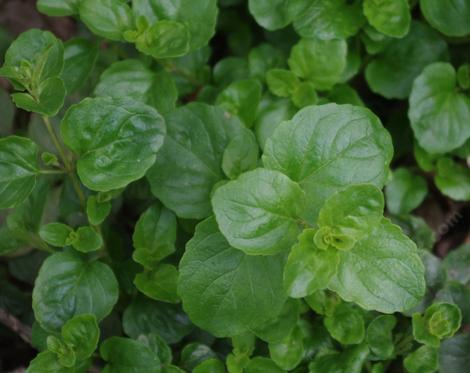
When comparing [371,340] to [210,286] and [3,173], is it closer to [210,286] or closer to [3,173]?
[210,286]

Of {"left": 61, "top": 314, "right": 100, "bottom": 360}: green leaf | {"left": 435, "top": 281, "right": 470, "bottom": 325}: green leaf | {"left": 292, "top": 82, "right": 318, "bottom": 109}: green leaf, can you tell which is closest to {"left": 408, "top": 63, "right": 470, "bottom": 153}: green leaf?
{"left": 292, "top": 82, "right": 318, "bottom": 109}: green leaf

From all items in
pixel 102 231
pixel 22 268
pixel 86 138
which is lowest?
pixel 22 268

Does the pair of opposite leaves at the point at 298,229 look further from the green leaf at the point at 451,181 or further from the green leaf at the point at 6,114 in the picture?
the green leaf at the point at 6,114

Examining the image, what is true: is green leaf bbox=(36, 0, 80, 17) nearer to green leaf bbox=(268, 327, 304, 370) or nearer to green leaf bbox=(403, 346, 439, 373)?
green leaf bbox=(268, 327, 304, 370)

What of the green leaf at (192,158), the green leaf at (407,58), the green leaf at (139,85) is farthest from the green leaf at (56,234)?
the green leaf at (407,58)

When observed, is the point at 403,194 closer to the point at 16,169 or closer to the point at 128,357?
the point at 128,357

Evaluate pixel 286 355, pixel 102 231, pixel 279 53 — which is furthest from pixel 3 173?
pixel 279 53
